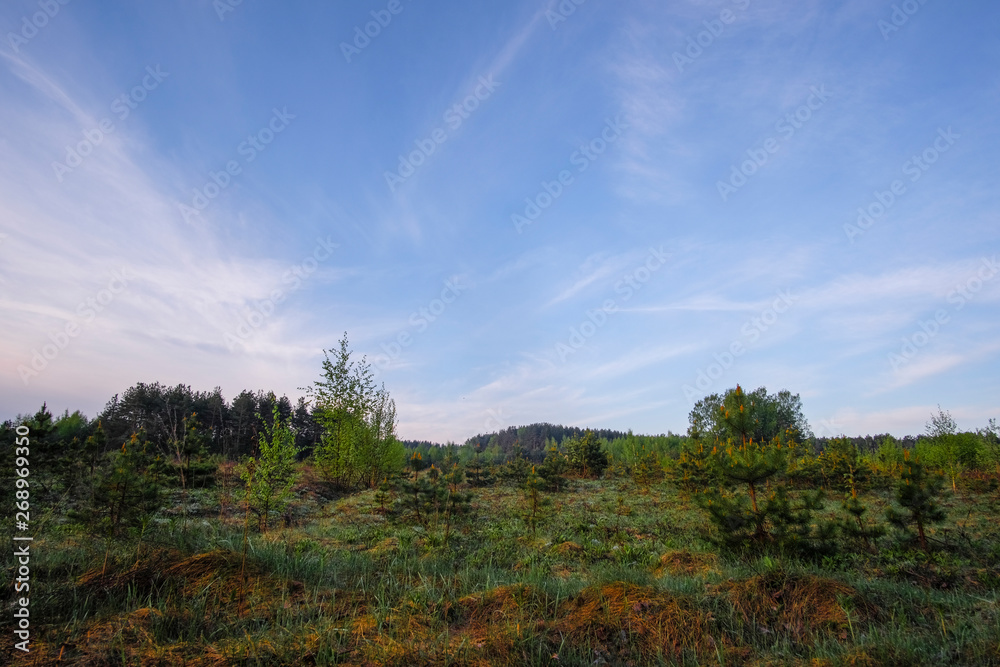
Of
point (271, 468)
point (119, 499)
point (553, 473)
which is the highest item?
point (271, 468)

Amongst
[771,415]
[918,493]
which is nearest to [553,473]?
[918,493]

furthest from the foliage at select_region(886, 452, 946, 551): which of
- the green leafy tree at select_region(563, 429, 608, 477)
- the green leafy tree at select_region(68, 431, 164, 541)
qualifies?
the green leafy tree at select_region(563, 429, 608, 477)

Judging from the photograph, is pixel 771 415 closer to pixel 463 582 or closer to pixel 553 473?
pixel 553 473

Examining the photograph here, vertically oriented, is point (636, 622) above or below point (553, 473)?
below

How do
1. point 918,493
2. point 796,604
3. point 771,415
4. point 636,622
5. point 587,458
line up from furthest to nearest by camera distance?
point 771,415 < point 587,458 < point 918,493 < point 796,604 < point 636,622

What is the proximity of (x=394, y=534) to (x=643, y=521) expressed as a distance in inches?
308


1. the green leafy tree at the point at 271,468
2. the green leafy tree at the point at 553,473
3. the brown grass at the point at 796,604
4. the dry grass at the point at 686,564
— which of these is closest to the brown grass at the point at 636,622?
the brown grass at the point at 796,604

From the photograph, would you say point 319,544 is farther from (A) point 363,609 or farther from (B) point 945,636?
(B) point 945,636

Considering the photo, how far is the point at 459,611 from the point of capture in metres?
4.89

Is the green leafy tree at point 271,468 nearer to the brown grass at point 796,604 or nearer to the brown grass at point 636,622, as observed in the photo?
the brown grass at point 636,622

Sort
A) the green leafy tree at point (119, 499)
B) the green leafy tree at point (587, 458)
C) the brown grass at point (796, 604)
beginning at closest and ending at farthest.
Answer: the brown grass at point (796, 604) < the green leafy tree at point (119, 499) < the green leafy tree at point (587, 458)

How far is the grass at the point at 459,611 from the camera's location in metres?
3.77

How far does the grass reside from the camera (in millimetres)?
3768

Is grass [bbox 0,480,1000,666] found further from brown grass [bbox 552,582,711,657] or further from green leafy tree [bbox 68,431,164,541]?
green leafy tree [bbox 68,431,164,541]
